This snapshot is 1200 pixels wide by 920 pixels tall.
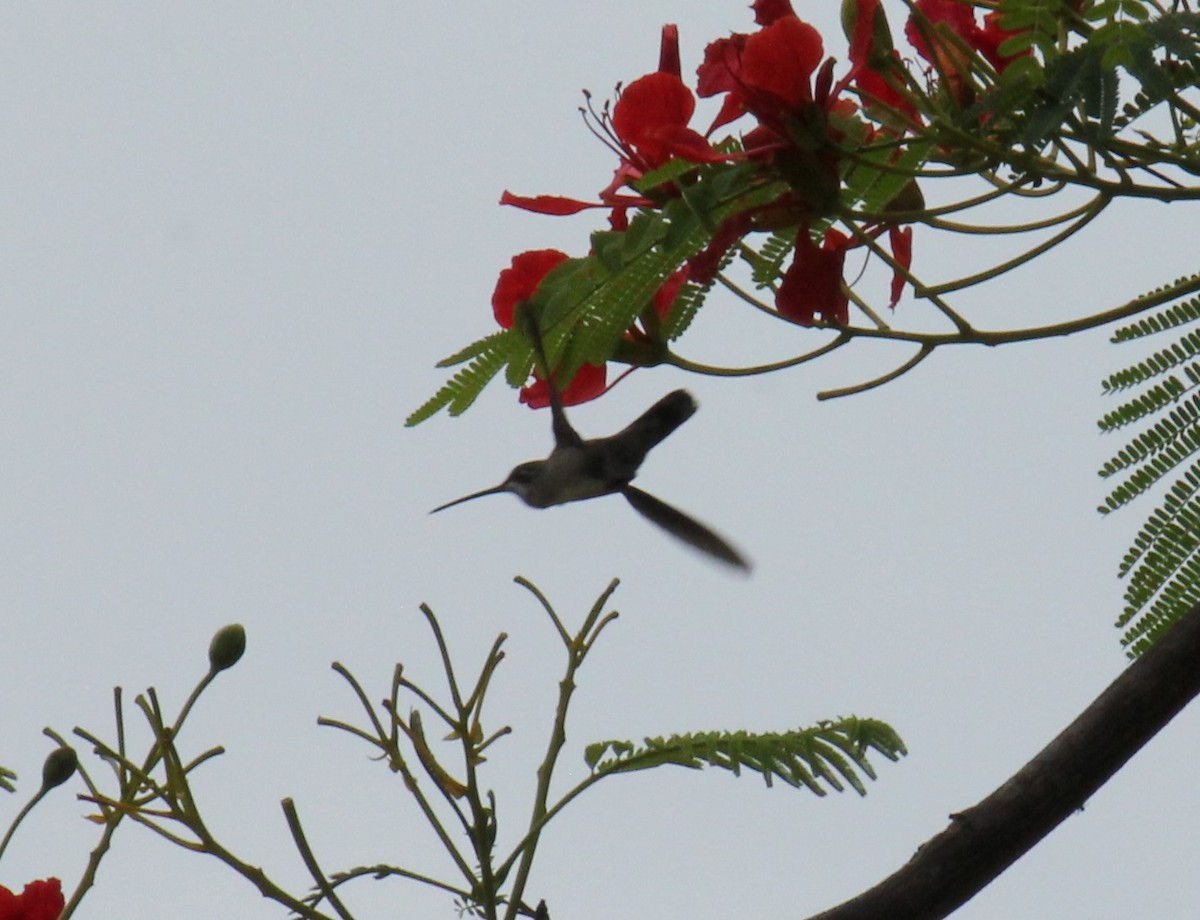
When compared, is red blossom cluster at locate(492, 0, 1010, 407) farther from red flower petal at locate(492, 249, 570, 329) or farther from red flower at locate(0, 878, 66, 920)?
red flower at locate(0, 878, 66, 920)

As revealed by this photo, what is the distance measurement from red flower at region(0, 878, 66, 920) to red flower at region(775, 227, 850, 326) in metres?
1.08

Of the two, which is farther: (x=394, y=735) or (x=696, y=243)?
(x=696, y=243)

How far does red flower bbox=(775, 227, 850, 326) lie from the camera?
1.94m

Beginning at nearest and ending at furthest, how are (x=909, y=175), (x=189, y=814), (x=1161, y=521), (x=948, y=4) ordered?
(x=189, y=814), (x=909, y=175), (x=948, y=4), (x=1161, y=521)

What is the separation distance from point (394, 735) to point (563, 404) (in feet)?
2.10

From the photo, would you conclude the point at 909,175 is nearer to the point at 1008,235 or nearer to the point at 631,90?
the point at 1008,235

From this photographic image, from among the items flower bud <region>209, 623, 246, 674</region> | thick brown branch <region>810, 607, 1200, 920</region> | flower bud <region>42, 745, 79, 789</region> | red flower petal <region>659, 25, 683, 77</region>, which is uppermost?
red flower petal <region>659, 25, 683, 77</region>

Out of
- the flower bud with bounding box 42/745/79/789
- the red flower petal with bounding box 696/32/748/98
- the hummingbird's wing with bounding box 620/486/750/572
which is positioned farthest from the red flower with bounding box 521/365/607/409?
the flower bud with bounding box 42/745/79/789

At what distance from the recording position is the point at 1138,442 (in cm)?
218

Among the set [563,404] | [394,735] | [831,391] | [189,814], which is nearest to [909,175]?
[831,391]

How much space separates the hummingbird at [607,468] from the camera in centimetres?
228

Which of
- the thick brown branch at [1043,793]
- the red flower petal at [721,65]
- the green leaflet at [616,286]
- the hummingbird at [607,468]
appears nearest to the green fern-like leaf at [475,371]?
the green leaflet at [616,286]

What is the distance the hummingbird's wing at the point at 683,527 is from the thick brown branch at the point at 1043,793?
0.67m

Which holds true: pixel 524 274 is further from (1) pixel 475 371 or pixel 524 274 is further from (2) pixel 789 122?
(2) pixel 789 122
